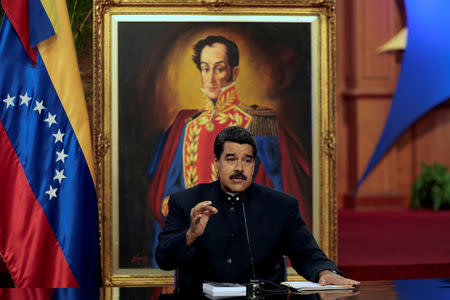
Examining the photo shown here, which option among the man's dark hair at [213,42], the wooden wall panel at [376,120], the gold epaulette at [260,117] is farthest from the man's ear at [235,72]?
the wooden wall panel at [376,120]

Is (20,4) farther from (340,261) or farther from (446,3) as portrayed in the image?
(446,3)

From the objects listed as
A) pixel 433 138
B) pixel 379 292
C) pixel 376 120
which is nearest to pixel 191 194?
pixel 379 292

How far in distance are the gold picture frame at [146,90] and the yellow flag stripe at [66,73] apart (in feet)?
0.56

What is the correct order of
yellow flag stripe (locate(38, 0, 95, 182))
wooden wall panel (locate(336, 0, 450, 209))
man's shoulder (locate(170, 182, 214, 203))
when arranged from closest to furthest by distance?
man's shoulder (locate(170, 182, 214, 203)), yellow flag stripe (locate(38, 0, 95, 182)), wooden wall panel (locate(336, 0, 450, 209))

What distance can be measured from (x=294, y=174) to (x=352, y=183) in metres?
6.01

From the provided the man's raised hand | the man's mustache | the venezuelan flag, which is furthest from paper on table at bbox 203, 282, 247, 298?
the venezuelan flag

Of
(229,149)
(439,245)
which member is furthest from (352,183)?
(229,149)

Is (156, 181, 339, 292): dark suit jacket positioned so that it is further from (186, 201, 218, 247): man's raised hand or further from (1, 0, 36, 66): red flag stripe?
(1, 0, 36, 66): red flag stripe

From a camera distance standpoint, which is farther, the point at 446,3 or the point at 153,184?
the point at 446,3

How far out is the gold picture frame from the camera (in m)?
3.85

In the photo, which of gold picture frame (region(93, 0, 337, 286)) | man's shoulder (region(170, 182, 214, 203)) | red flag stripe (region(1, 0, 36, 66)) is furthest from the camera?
gold picture frame (region(93, 0, 337, 286))

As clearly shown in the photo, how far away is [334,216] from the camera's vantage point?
12.9 feet

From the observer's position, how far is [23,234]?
142 inches

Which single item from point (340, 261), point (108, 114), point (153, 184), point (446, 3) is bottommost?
point (340, 261)
